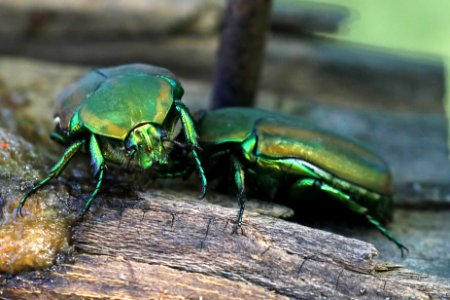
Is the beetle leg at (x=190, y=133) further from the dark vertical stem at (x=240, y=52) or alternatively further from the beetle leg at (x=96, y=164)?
the dark vertical stem at (x=240, y=52)

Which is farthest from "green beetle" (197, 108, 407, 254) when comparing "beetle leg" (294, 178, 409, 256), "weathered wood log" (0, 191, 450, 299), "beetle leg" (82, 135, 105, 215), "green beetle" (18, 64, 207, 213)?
"beetle leg" (82, 135, 105, 215)

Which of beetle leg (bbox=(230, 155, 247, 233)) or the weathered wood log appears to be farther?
beetle leg (bbox=(230, 155, 247, 233))

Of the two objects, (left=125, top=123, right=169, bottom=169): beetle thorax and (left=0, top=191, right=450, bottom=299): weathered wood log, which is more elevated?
(left=125, top=123, right=169, bottom=169): beetle thorax

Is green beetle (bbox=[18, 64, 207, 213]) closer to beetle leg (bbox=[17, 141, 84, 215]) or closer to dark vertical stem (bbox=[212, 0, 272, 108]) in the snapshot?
beetle leg (bbox=[17, 141, 84, 215])

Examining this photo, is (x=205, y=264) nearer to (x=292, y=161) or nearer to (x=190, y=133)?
(x=190, y=133)

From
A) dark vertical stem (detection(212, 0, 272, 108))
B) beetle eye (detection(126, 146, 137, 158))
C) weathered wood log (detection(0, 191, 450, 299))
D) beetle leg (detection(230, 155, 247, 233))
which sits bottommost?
weathered wood log (detection(0, 191, 450, 299))

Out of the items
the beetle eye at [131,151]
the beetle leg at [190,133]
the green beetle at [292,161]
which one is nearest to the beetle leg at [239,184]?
the green beetle at [292,161]
